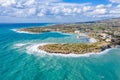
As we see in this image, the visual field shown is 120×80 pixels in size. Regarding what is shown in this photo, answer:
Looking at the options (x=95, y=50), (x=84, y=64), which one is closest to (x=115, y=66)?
(x=84, y=64)

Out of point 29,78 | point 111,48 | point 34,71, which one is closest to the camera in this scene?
point 29,78

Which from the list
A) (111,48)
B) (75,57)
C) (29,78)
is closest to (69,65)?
(75,57)

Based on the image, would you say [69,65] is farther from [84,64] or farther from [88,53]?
[88,53]

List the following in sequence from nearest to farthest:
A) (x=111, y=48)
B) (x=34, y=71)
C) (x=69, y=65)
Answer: (x=34, y=71), (x=69, y=65), (x=111, y=48)

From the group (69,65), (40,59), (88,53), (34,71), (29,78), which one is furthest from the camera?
(88,53)

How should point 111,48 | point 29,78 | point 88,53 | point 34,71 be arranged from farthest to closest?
point 111,48
point 88,53
point 34,71
point 29,78

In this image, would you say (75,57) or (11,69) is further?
(75,57)

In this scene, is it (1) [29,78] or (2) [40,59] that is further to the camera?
(2) [40,59]

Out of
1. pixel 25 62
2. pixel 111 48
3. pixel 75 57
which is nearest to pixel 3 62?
pixel 25 62

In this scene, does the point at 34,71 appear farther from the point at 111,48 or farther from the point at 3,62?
the point at 111,48
